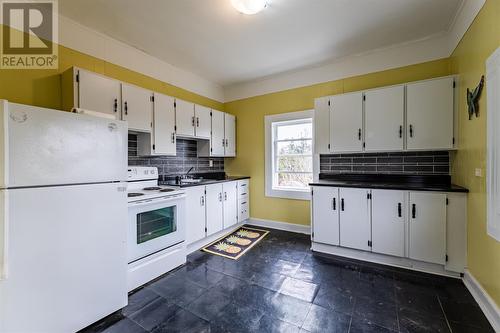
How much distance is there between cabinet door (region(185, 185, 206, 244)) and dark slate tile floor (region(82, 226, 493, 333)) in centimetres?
45

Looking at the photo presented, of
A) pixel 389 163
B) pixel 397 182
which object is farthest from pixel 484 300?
pixel 389 163

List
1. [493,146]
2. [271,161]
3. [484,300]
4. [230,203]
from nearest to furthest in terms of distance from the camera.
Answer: [493,146]
[484,300]
[230,203]
[271,161]

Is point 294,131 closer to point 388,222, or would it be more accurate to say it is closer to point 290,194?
point 290,194

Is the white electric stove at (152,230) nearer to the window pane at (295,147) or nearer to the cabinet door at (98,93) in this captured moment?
the cabinet door at (98,93)

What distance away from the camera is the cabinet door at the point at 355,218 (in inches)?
107

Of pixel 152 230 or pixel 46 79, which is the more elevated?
pixel 46 79

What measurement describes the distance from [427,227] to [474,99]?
1.37 metres

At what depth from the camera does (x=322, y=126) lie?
10.8 feet

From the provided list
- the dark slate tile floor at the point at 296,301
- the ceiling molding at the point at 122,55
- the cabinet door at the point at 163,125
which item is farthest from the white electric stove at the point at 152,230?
the ceiling molding at the point at 122,55

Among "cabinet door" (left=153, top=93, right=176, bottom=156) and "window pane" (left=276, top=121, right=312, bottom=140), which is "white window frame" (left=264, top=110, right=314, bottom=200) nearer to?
"window pane" (left=276, top=121, right=312, bottom=140)

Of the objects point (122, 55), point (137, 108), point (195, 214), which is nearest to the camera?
point (137, 108)

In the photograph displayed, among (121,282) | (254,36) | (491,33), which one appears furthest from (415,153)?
(121,282)

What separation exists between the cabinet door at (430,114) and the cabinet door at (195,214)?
2872 millimetres

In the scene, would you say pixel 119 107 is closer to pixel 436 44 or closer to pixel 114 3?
pixel 114 3
